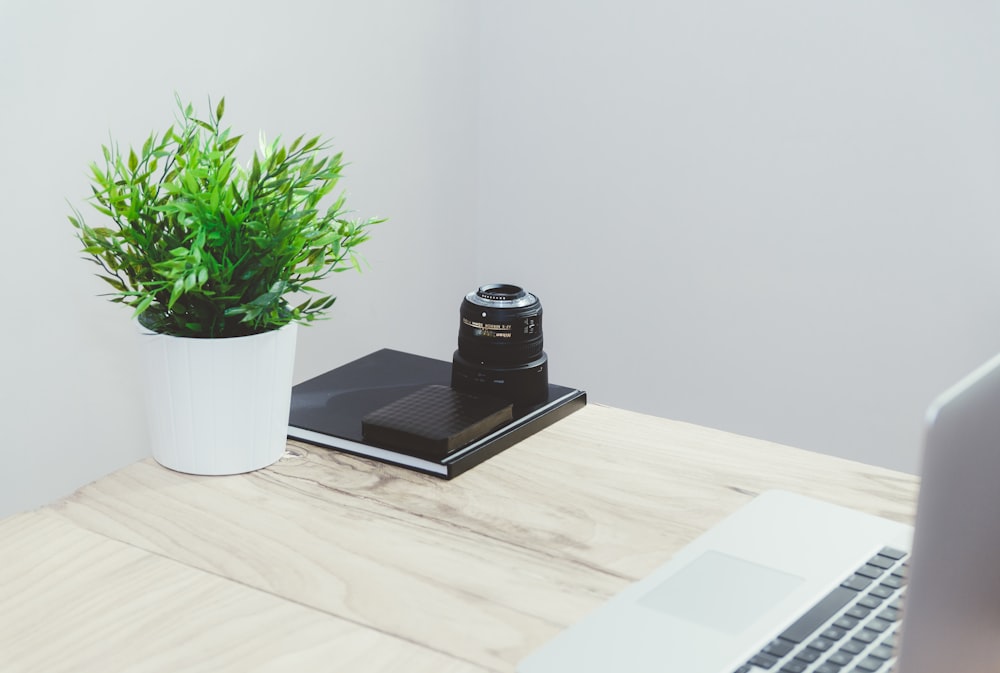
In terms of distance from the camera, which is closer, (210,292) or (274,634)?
(274,634)

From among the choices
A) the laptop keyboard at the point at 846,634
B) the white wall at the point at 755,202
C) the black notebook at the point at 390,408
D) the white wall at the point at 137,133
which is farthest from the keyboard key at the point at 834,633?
the white wall at the point at 755,202

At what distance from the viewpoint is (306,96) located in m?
1.71

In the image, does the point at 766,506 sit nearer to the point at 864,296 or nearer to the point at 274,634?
the point at 274,634

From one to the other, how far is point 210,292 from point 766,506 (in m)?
0.55

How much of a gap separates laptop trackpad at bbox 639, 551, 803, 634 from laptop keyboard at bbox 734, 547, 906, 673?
0.04m

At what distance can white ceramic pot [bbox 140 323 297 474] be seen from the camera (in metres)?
1.02

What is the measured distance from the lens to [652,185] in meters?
2.06

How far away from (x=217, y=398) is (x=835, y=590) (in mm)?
582

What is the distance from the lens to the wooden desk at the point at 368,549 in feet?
2.65

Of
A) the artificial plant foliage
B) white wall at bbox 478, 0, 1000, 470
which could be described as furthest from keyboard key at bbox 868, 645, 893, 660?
white wall at bbox 478, 0, 1000, 470

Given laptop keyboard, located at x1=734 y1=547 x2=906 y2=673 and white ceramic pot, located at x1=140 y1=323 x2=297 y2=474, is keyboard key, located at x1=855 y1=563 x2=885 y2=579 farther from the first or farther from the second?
white ceramic pot, located at x1=140 y1=323 x2=297 y2=474

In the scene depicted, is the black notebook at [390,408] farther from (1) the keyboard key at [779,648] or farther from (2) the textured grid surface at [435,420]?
(1) the keyboard key at [779,648]

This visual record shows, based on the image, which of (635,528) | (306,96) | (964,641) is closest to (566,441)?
(635,528)

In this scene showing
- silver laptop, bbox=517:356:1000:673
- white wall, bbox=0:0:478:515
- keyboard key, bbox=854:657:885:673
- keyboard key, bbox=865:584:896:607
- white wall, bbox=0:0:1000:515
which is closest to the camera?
silver laptop, bbox=517:356:1000:673
